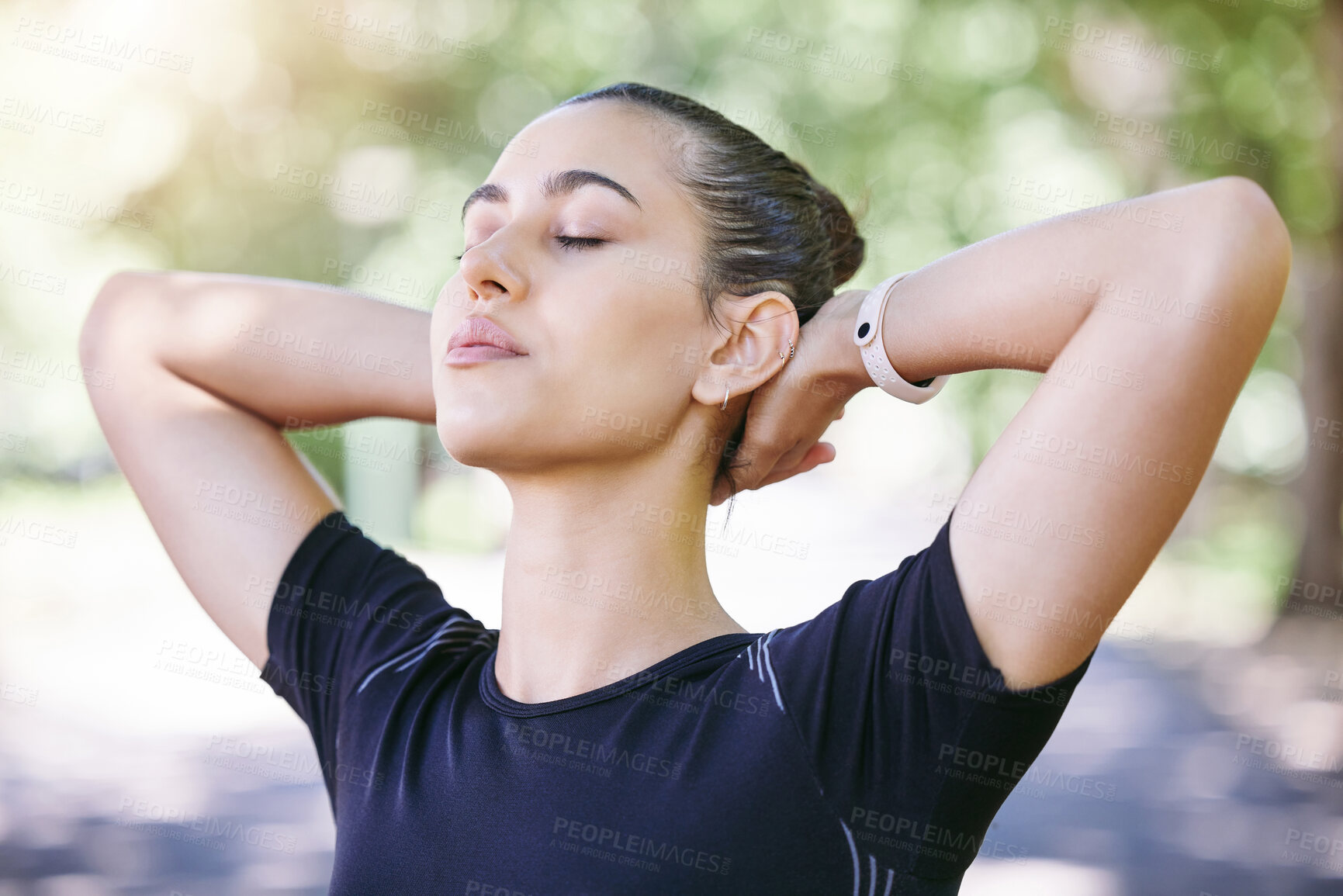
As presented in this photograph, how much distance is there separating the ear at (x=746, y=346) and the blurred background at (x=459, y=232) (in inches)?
145

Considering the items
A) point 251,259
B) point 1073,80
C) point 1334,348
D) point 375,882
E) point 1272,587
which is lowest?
point 375,882

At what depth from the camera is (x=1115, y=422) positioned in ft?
3.45

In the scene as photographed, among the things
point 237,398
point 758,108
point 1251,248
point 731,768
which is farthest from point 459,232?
point 1251,248

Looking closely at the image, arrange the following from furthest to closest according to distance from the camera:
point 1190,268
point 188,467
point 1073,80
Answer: point 1073,80 < point 188,467 < point 1190,268

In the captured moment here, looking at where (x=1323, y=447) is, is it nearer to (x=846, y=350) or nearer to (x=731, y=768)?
(x=846, y=350)

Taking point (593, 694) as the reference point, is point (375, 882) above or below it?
below

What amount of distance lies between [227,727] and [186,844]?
4.94 feet

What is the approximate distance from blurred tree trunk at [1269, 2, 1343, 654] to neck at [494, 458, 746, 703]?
7155mm

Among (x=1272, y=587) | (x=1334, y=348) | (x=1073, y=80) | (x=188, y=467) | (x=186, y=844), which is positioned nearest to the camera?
(x=188, y=467)

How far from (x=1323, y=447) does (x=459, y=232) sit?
21.7 feet

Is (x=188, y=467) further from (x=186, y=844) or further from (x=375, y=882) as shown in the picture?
(x=186, y=844)

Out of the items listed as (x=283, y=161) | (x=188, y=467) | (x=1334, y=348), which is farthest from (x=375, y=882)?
(x=283, y=161)

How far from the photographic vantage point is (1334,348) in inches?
295

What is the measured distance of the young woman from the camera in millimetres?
1081
